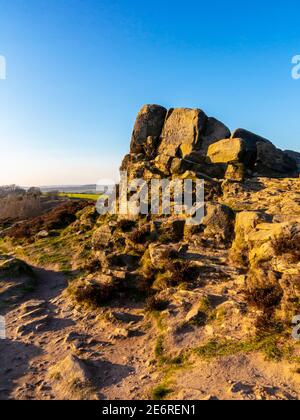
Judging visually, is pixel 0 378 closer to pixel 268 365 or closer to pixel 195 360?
pixel 195 360

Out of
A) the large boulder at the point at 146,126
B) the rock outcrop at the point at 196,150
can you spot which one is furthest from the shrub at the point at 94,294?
the large boulder at the point at 146,126

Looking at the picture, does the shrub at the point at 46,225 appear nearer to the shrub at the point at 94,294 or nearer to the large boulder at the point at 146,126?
the large boulder at the point at 146,126

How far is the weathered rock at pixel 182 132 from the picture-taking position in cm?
2977

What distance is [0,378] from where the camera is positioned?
10227 mm

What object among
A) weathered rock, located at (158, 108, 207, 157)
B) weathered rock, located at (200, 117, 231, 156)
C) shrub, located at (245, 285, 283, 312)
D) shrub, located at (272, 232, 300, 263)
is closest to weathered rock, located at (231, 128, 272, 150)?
weathered rock, located at (200, 117, 231, 156)

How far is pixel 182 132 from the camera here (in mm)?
30828

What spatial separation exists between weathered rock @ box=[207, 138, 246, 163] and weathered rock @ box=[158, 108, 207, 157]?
2038 mm

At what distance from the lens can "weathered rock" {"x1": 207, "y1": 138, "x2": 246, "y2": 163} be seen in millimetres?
26891

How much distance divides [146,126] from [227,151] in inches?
384

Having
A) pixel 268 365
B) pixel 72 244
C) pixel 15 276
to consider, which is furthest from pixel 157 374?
pixel 72 244

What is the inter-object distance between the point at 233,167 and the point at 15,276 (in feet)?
60.9

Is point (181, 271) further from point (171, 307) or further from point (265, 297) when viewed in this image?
point (265, 297)
